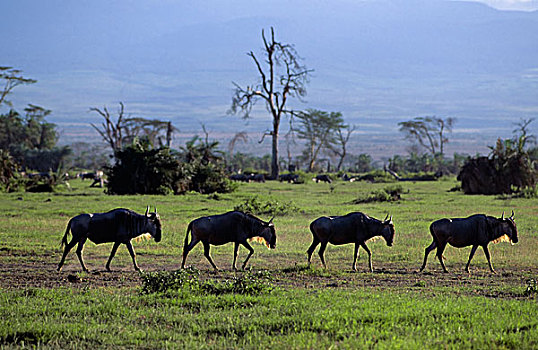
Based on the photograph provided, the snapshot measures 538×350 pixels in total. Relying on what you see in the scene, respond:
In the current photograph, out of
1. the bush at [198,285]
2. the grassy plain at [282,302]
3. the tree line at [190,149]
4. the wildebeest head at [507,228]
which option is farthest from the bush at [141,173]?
the bush at [198,285]

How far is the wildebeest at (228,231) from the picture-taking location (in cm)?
1306

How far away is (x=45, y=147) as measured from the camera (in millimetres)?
82875

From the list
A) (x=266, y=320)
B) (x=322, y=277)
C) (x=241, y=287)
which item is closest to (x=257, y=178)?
(x=322, y=277)

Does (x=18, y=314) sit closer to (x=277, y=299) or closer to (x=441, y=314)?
(x=277, y=299)

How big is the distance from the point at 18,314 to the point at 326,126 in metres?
83.2

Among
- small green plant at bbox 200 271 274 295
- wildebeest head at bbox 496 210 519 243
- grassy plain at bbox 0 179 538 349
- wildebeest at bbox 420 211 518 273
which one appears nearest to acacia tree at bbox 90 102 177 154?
grassy plain at bbox 0 179 538 349

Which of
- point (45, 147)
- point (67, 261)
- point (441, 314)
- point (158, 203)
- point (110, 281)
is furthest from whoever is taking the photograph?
point (45, 147)

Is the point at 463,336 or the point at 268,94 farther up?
the point at 268,94

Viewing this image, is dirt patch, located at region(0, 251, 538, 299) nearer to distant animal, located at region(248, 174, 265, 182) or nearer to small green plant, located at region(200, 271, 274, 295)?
small green plant, located at region(200, 271, 274, 295)

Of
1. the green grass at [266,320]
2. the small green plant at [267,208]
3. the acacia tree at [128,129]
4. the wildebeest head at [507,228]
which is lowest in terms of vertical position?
the green grass at [266,320]

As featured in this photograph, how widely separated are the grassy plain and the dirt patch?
2 centimetres

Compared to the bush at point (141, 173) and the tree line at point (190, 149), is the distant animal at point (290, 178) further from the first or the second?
the bush at point (141, 173)

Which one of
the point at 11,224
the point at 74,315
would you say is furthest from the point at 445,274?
the point at 11,224

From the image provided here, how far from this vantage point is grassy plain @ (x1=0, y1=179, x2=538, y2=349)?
780 cm
